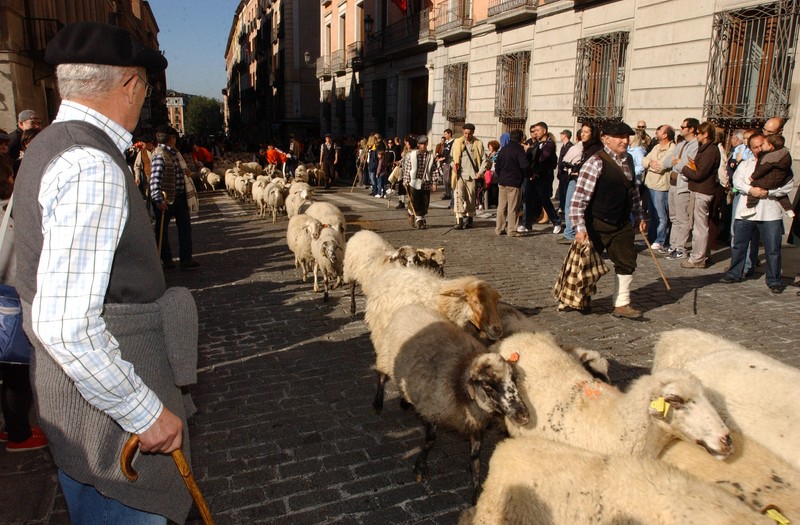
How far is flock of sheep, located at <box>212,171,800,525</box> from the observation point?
6.89ft

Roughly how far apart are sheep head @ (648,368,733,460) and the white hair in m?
2.81

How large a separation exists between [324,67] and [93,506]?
4112 centimetres

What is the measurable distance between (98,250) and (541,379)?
2737 mm

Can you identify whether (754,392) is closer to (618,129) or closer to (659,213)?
(618,129)

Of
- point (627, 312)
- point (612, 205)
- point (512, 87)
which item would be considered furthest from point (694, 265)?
point (512, 87)

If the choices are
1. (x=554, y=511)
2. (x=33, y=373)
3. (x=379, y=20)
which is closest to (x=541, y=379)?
(x=554, y=511)

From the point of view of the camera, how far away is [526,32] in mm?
17625

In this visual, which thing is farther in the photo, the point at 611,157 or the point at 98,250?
the point at 611,157

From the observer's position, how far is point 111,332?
1558mm

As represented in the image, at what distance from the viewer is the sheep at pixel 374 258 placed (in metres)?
5.96

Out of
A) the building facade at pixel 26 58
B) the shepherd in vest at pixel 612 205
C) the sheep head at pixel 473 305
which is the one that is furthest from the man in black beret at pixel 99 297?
the building facade at pixel 26 58

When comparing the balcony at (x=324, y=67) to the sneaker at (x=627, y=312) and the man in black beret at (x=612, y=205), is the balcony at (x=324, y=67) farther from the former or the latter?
the sneaker at (x=627, y=312)

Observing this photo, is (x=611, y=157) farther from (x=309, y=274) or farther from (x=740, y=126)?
(x=740, y=126)

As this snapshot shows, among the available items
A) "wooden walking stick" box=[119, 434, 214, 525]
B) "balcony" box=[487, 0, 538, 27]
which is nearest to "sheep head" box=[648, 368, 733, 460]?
"wooden walking stick" box=[119, 434, 214, 525]
